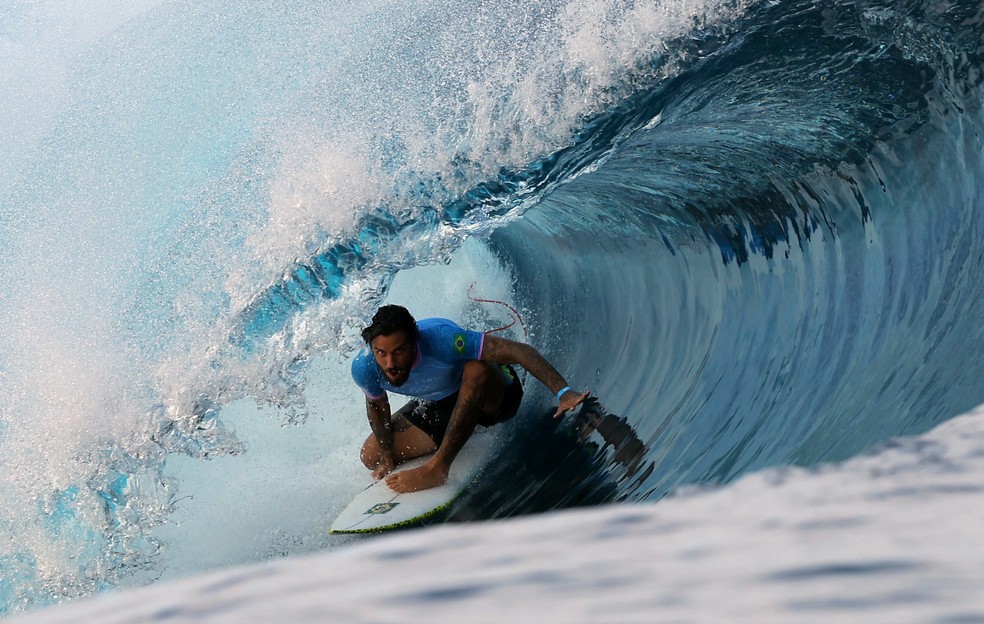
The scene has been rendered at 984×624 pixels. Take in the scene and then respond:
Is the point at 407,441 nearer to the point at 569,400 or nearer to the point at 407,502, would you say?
the point at 407,502

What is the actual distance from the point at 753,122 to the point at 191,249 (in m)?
2.54

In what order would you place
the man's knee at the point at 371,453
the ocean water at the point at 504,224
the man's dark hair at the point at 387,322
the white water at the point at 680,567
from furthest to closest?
the man's knee at the point at 371,453 → the man's dark hair at the point at 387,322 → the ocean water at the point at 504,224 → the white water at the point at 680,567

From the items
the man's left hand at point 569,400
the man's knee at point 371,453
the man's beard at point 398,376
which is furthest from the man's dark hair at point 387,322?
the man's knee at point 371,453

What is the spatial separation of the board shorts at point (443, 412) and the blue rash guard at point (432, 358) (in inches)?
8.5

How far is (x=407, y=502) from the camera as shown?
153 inches

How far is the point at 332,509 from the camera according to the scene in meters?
4.64

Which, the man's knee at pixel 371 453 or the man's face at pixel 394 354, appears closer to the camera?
the man's face at pixel 394 354

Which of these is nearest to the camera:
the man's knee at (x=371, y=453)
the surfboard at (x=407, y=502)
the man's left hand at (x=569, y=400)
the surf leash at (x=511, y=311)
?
the man's left hand at (x=569, y=400)

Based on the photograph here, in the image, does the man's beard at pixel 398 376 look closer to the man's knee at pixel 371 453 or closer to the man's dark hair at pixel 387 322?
Result: the man's dark hair at pixel 387 322

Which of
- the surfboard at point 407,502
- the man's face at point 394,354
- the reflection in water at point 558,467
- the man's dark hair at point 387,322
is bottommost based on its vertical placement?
the reflection in water at point 558,467

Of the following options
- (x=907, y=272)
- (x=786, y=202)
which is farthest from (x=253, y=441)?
(x=907, y=272)

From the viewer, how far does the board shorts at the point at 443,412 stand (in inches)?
166

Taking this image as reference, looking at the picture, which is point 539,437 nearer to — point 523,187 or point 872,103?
point 523,187

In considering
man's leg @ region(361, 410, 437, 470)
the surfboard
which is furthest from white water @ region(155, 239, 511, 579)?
man's leg @ region(361, 410, 437, 470)
